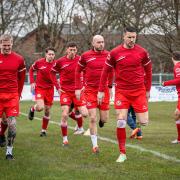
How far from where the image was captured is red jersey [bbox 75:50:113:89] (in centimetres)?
1112

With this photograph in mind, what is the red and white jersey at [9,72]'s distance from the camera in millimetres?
9836

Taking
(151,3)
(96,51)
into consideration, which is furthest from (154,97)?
(96,51)

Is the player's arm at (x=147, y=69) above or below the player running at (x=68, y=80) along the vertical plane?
above

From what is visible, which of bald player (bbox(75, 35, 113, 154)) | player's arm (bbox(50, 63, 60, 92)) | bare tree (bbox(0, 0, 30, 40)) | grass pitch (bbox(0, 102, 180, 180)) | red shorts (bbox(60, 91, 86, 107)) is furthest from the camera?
bare tree (bbox(0, 0, 30, 40))

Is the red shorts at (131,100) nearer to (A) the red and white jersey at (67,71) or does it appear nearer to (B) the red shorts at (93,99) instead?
(B) the red shorts at (93,99)

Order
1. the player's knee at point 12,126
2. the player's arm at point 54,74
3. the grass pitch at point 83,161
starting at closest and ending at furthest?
the grass pitch at point 83,161 → the player's knee at point 12,126 → the player's arm at point 54,74

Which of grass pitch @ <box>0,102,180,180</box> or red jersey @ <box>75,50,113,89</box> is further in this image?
red jersey @ <box>75,50,113,89</box>

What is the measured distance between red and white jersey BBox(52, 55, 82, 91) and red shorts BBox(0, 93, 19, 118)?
3093mm

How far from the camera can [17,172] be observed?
841 centimetres

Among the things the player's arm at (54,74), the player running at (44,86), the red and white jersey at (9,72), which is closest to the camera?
the red and white jersey at (9,72)

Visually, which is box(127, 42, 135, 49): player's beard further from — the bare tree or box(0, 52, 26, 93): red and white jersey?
the bare tree

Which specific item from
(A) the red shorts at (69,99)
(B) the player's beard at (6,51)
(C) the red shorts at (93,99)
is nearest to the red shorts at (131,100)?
(C) the red shorts at (93,99)

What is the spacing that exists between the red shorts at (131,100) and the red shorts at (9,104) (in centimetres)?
185

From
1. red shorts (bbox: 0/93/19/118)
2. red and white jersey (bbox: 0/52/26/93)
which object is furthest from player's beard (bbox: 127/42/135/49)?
red shorts (bbox: 0/93/19/118)
